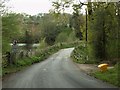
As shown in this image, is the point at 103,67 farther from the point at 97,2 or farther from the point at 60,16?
the point at 60,16

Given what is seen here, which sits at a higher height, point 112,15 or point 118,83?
point 112,15

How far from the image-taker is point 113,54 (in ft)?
139

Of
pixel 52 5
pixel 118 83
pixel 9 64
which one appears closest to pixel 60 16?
pixel 52 5

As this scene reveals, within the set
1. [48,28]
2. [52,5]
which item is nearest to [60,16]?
[52,5]

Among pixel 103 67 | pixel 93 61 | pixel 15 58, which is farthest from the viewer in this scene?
pixel 93 61

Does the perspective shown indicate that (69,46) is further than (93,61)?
Yes

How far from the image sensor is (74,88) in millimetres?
19344

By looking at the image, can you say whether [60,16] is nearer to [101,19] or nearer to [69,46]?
[101,19]

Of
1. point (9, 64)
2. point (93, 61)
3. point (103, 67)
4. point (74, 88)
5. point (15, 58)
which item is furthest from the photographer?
point (93, 61)

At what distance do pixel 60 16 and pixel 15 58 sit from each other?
36.5ft

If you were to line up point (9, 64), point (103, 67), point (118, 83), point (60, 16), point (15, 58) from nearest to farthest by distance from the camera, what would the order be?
point (118, 83) < point (103, 67) < point (9, 64) < point (15, 58) < point (60, 16)

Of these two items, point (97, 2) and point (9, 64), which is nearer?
point (9, 64)

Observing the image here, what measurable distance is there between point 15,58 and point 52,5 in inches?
382

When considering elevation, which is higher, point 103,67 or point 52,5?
point 52,5
